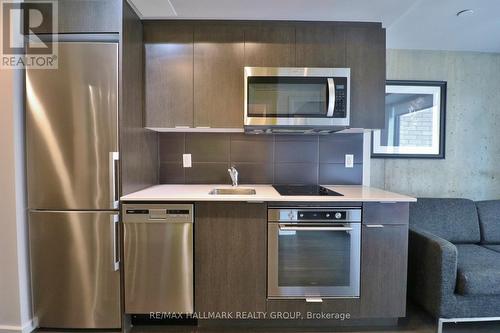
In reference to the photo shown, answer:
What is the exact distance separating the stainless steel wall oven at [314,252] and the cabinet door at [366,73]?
0.81m

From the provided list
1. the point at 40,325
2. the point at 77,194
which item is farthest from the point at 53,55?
the point at 40,325

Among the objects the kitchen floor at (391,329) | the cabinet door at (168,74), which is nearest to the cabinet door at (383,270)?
the kitchen floor at (391,329)

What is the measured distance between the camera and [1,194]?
1.78 meters

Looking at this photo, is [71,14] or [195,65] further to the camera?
[195,65]

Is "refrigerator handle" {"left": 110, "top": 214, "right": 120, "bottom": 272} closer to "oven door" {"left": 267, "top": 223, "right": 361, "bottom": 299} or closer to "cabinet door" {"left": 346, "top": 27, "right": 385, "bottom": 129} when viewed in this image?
"oven door" {"left": 267, "top": 223, "right": 361, "bottom": 299}

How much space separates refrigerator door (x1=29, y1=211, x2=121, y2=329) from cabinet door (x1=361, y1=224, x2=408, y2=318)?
68.5 inches

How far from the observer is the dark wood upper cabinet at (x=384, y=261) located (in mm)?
1873

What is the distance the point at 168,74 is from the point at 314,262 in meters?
1.82

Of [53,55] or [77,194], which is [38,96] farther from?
[77,194]

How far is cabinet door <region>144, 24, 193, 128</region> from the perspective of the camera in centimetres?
210

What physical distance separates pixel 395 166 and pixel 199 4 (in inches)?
90.2

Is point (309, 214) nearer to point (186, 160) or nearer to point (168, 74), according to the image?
point (186, 160)

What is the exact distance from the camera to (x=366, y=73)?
2.14 meters

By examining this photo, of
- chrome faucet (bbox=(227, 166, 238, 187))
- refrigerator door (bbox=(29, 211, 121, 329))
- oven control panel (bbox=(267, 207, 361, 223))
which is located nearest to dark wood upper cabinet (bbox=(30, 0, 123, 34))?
refrigerator door (bbox=(29, 211, 121, 329))
